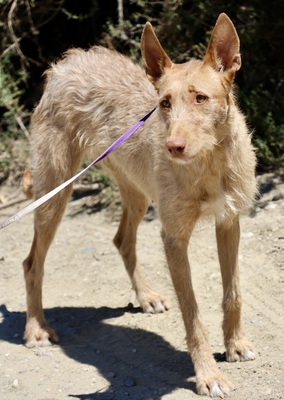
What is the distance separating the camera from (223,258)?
558 centimetres

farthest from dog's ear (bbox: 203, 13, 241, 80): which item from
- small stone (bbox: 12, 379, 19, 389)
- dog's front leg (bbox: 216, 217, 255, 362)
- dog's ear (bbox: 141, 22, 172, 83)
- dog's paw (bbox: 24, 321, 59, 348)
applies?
dog's paw (bbox: 24, 321, 59, 348)

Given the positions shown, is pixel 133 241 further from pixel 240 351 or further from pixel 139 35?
pixel 139 35

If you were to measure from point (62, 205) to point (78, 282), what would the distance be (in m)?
1.33

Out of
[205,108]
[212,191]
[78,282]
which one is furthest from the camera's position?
[78,282]

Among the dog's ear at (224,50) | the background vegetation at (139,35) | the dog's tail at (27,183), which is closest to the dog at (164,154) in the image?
the dog's ear at (224,50)

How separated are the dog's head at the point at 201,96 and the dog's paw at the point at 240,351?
58.3 inches

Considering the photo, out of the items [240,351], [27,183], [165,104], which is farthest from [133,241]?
[165,104]

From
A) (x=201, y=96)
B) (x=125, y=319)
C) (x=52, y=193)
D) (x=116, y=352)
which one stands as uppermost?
(x=201, y=96)

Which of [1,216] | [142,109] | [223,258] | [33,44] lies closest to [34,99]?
[33,44]

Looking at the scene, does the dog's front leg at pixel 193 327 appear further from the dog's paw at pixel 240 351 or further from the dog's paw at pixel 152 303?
the dog's paw at pixel 152 303

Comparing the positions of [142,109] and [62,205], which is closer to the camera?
[142,109]

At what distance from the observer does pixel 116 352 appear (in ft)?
19.7

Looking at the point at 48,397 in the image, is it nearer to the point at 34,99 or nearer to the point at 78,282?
the point at 78,282

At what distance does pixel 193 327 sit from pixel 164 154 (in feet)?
4.02
